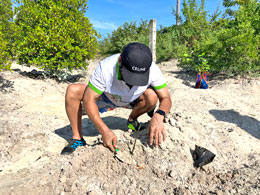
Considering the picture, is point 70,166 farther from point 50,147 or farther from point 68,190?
point 50,147

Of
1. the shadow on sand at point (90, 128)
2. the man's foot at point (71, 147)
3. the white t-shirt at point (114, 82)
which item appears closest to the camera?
the white t-shirt at point (114, 82)

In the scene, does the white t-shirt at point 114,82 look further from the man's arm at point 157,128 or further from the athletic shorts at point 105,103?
the man's arm at point 157,128

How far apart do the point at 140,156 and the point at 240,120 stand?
6.27 ft

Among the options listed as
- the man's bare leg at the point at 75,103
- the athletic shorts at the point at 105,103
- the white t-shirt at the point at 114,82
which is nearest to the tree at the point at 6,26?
the man's bare leg at the point at 75,103

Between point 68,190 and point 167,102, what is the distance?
4.46 feet

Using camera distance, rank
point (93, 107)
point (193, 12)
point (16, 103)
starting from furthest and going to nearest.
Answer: point (193, 12), point (16, 103), point (93, 107)

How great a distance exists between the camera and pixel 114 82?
227 cm

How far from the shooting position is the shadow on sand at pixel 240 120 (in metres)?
2.82

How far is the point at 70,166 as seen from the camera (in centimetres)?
189

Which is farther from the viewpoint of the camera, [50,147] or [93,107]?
[50,147]

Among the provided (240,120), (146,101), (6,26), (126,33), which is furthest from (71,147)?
(126,33)

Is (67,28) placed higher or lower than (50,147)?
higher

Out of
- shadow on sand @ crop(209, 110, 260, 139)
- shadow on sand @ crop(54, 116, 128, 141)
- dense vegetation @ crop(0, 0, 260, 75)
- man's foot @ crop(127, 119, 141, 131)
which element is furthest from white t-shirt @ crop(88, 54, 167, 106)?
dense vegetation @ crop(0, 0, 260, 75)

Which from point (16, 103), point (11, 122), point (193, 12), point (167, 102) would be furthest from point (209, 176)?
point (193, 12)
